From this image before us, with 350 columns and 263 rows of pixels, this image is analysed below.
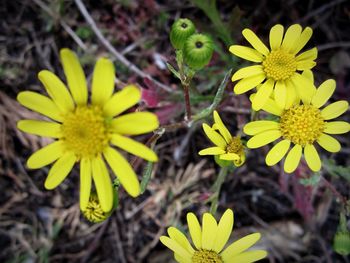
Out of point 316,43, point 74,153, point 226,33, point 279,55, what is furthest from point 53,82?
point 316,43

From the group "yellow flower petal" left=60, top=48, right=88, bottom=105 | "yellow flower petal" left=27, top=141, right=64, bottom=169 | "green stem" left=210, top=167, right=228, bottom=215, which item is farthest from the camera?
"green stem" left=210, top=167, right=228, bottom=215

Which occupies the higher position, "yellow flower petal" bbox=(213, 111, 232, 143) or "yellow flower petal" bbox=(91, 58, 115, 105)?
"yellow flower petal" bbox=(213, 111, 232, 143)

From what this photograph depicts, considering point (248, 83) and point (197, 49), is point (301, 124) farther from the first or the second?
point (197, 49)

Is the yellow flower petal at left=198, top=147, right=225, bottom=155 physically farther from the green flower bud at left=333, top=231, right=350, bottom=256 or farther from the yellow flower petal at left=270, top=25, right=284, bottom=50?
the green flower bud at left=333, top=231, right=350, bottom=256

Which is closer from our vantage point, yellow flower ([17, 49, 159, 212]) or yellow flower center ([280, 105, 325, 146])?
yellow flower ([17, 49, 159, 212])

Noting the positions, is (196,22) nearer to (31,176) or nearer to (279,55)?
(279,55)

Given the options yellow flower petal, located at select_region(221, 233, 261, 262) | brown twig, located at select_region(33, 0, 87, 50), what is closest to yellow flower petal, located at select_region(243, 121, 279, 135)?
yellow flower petal, located at select_region(221, 233, 261, 262)
